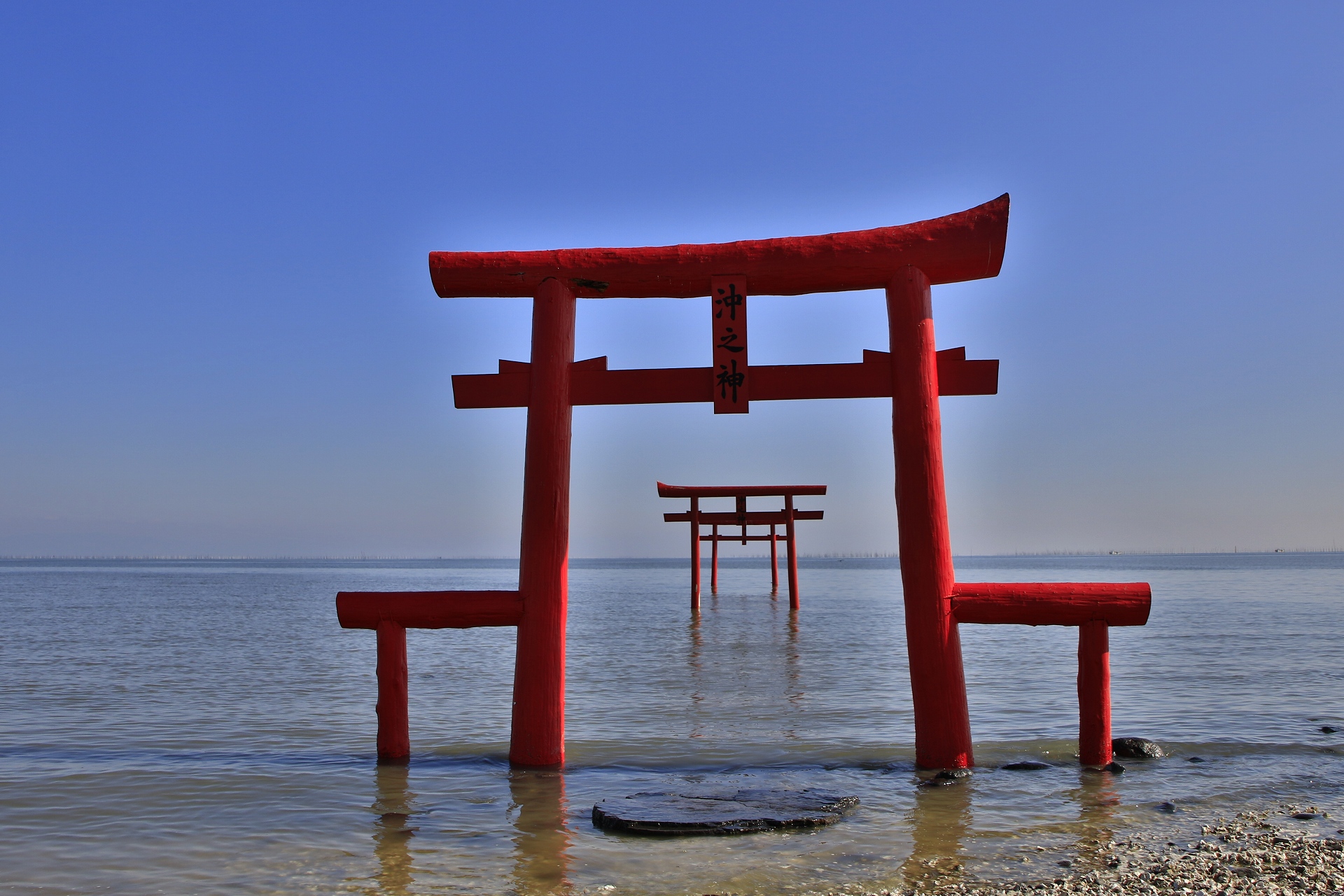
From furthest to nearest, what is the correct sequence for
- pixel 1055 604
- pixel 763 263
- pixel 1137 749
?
pixel 1137 749, pixel 763 263, pixel 1055 604

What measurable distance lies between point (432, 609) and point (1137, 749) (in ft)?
16.7

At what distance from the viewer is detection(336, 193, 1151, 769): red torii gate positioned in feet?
17.6

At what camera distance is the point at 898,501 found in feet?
18.0

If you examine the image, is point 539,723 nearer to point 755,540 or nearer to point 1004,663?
point 1004,663

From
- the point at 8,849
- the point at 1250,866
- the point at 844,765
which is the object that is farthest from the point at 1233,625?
the point at 8,849

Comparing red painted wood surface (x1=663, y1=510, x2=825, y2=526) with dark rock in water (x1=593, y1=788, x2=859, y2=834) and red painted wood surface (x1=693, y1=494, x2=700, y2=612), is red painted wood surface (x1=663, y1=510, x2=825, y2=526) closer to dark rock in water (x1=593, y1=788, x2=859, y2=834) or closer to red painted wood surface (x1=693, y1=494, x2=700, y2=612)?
red painted wood surface (x1=693, y1=494, x2=700, y2=612)

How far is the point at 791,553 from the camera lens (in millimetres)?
24672

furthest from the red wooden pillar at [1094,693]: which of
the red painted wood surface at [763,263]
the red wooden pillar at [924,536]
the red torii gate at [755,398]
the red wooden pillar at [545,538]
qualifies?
the red wooden pillar at [545,538]

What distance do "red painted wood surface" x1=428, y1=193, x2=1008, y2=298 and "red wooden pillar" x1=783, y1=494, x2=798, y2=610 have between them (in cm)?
1708

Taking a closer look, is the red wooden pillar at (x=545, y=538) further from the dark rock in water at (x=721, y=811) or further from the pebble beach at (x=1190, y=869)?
the pebble beach at (x=1190, y=869)

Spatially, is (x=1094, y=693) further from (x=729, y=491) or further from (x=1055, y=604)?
(x=729, y=491)

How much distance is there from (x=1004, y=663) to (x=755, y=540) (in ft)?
46.3

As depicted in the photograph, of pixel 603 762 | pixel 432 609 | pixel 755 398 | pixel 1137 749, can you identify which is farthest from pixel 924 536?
pixel 432 609

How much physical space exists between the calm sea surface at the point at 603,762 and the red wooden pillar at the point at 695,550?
7326 mm
